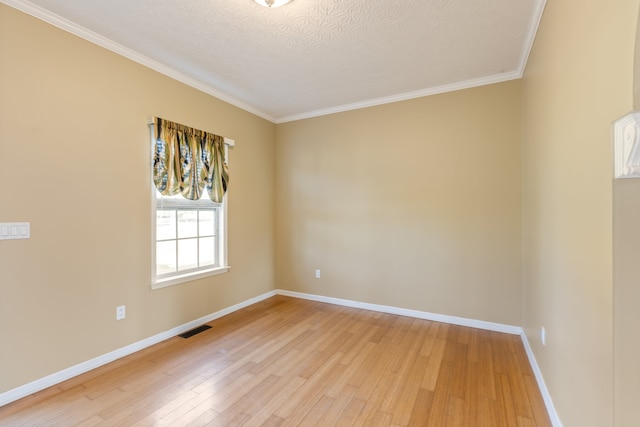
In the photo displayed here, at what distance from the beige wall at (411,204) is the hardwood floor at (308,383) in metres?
0.57

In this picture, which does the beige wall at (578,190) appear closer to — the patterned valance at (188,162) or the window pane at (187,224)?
the patterned valance at (188,162)

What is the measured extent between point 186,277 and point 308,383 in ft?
5.73

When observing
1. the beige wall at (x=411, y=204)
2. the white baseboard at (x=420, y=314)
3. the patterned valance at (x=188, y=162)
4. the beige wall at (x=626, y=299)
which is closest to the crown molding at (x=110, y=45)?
the patterned valance at (x=188, y=162)

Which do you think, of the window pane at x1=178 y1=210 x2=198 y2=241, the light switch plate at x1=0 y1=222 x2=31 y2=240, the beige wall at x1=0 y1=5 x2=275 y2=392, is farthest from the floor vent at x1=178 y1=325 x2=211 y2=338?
the light switch plate at x1=0 y1=222 x2=31 y2=240

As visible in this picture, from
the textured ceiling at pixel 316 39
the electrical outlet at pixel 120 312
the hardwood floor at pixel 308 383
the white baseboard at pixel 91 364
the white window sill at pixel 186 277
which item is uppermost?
the textured ceiling at pixel 316 39

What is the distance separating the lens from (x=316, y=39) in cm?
230

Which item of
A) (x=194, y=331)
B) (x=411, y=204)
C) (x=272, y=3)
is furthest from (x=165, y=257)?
(x=411, y=204)

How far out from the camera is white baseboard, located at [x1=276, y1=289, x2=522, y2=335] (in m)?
2.95

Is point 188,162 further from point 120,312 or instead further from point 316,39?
point 316,39

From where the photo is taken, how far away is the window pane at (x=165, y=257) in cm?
280

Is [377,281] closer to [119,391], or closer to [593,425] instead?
[593,425]

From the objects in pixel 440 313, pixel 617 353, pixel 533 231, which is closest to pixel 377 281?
pixel 440 313

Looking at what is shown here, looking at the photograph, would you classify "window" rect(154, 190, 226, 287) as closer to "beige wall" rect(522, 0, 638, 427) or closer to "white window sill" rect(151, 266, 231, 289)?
"white window sill" rect(151, 266, 231, 289)

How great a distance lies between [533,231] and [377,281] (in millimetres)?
1798
